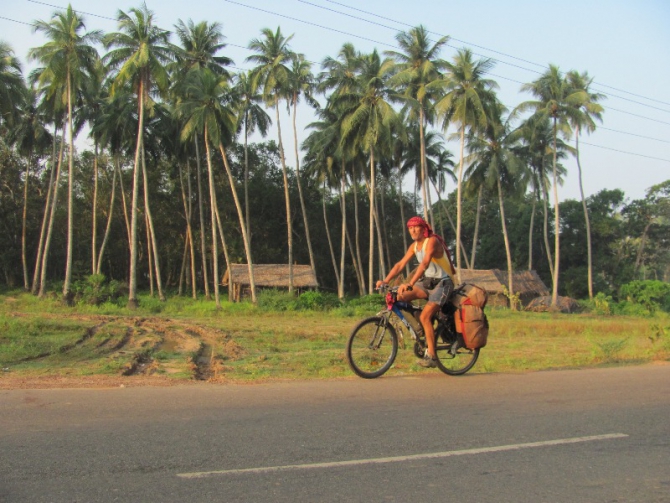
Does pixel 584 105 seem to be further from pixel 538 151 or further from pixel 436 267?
pixel 436 267

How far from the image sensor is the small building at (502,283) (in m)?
42.1

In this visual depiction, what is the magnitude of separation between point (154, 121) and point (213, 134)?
8400mm

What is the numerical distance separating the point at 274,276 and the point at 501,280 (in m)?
16.2

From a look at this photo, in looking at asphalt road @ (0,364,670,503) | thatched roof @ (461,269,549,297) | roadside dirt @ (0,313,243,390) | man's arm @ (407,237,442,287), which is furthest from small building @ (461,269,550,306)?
asphalt road @ (0,364,670,503)

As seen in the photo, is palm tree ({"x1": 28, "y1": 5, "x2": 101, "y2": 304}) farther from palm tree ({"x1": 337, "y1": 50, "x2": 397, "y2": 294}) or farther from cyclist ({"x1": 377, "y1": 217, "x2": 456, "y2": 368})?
cyclist ({"x1": 377, "y1": 217, "x2": 456, "y2": 368})

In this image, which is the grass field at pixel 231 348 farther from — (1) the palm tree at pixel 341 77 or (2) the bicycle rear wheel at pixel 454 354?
(1) the palm tree at pixel 341 77

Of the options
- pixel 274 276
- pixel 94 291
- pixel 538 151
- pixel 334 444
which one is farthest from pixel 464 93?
pixel 334 444

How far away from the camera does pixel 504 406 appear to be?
5711 mm

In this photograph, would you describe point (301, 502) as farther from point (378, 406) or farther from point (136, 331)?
point (136, 331)

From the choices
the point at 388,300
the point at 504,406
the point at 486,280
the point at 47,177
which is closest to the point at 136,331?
the point at 388,300

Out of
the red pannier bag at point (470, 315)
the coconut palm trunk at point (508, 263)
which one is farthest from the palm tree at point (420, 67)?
the red pannier bag at point (470, 315)

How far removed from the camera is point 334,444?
4348 mm

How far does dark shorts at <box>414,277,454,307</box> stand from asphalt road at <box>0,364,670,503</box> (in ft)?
3.33

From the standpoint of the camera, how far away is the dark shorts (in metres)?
7.00
